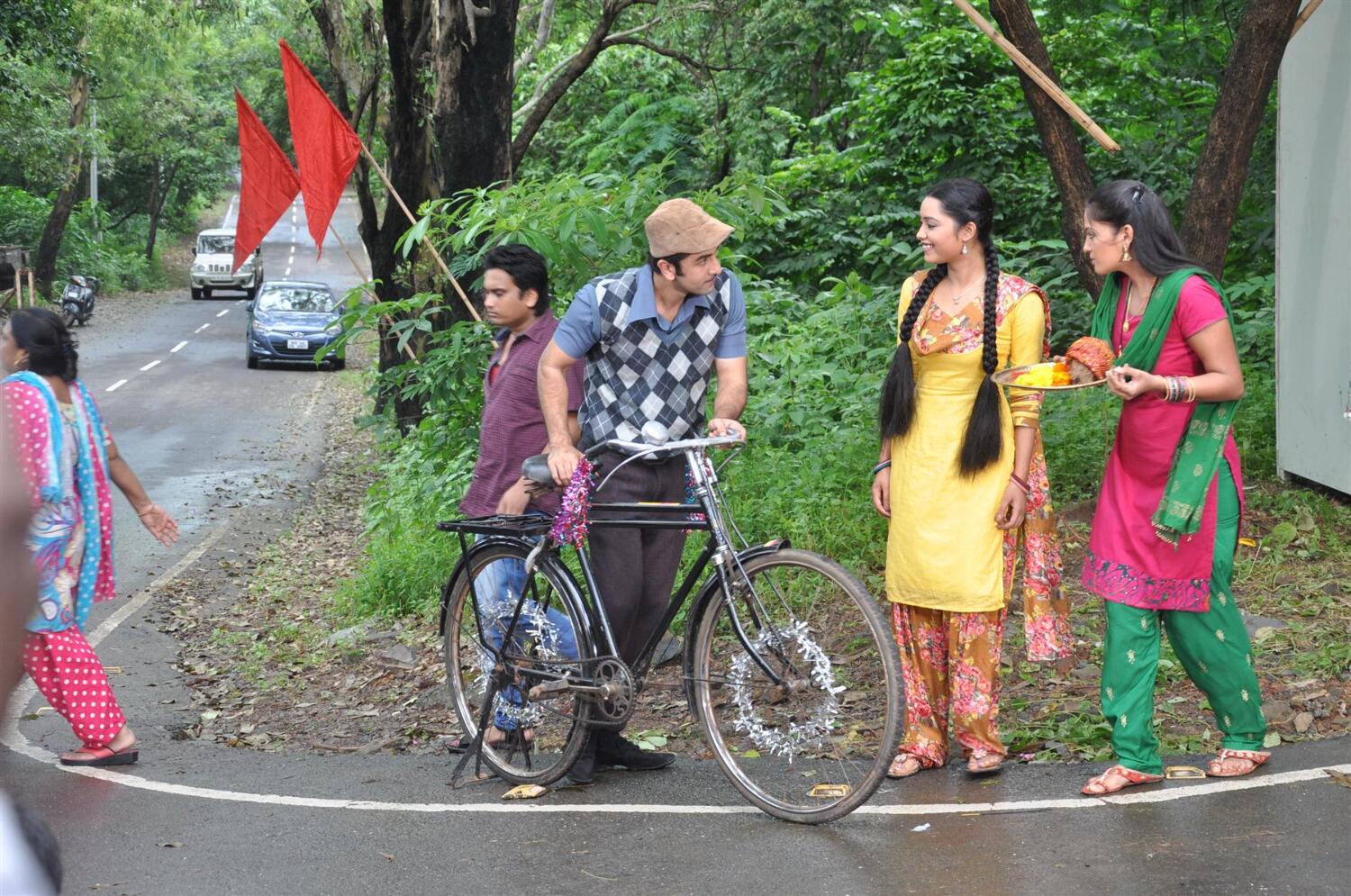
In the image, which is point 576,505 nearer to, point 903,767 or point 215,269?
point 903,767

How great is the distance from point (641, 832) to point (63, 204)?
40.7 meters

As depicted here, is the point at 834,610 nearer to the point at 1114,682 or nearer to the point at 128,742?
the point at 1114,682

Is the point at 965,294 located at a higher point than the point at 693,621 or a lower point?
higher

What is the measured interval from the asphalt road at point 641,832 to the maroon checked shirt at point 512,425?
1.06 metres

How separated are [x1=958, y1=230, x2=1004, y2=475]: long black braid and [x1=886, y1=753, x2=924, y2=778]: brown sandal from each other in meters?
1.02

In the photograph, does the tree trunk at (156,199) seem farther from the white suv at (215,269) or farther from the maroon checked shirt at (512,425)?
the maroon checked shirt at (512,425)

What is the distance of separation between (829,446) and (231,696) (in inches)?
137

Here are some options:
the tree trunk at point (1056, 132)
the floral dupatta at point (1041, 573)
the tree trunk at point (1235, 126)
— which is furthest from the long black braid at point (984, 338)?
the tree trunk at point (1235, 126)

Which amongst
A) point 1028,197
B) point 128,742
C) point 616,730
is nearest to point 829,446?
point 616,730

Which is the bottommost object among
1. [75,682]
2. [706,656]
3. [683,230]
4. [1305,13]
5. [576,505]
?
[75,682]

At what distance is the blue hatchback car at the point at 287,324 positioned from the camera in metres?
28.5

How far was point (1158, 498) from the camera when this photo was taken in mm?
4777

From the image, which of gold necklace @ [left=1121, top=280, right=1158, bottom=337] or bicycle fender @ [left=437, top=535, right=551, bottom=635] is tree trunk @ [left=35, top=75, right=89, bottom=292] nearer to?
bicycle fender @ [left=437, top=535, right=551, bottom=635]

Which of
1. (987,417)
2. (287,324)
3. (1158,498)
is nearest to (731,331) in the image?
(987,417)
